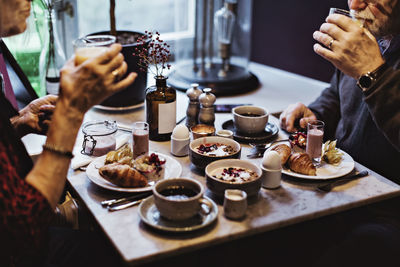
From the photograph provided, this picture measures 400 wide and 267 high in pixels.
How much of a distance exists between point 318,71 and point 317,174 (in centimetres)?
138

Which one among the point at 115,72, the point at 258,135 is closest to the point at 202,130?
the point at 258,135

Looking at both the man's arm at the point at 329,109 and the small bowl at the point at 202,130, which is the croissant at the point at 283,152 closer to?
the small bowl at the point at 202,130

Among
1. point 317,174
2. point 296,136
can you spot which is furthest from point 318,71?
point 317,174

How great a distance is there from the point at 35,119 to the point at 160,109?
1.38 ft

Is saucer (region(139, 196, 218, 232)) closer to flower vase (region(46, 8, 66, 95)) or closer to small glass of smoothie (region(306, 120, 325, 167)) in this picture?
small glass of smoothie (region(306, 120, 325, 167))

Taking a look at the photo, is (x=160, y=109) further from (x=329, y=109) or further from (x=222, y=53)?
(x=222, y=53)

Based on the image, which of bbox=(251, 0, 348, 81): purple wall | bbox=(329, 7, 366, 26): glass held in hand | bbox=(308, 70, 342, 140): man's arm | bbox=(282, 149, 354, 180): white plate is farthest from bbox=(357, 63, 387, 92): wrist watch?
bbox=(251, 0, 348, 81): purple wall

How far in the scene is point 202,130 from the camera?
5.51 feet

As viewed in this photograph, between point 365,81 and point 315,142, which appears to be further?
point 315,142

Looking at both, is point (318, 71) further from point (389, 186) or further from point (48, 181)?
point (48, 181)

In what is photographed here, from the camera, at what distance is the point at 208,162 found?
4.76ft

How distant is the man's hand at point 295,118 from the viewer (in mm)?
1797

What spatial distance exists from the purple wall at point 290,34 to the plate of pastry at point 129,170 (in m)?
1.48

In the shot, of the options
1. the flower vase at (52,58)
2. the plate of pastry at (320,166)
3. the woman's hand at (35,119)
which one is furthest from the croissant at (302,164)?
the flower vase at (52,58)
